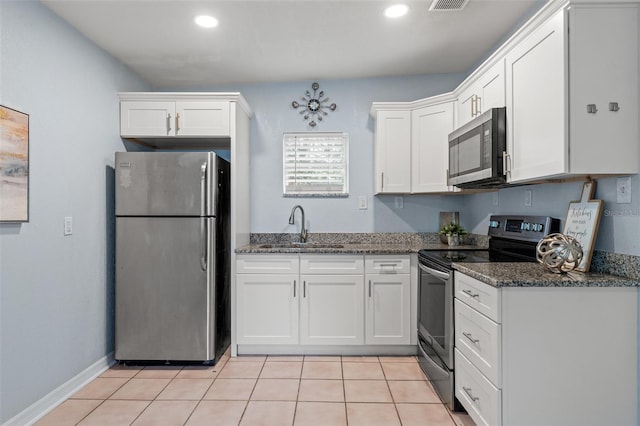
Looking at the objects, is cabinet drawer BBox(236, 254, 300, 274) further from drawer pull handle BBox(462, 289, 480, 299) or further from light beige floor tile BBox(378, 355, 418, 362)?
drawer pull handle BBox(462, 289, 480, 299)

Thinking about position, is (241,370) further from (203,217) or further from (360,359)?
(203,217)

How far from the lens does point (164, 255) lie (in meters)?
2.63

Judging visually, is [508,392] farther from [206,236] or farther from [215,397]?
[206,236]

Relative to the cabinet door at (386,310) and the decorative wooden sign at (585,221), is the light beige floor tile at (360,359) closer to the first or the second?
the cabinet door at (386,310)

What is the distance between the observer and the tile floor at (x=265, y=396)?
2002 millimetres

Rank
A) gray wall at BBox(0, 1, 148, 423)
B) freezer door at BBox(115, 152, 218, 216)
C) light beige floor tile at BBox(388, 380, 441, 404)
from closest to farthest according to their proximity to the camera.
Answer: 1. gray wall at BBox(0, 1, 148, 423)
2. light beige floor tile at BBox(388, 380, 441, 404)
3. freezer door at BBox(115, 152, 218, 216)

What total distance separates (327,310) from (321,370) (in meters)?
0.45

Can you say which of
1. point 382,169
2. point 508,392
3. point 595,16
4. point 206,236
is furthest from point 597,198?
point 206,236

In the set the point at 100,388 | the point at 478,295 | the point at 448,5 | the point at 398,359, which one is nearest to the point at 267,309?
the point at 398,359

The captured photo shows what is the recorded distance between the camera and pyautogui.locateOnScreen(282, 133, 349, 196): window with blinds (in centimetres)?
341

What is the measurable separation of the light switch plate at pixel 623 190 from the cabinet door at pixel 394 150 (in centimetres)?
154

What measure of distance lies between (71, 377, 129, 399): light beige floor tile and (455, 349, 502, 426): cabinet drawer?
2.16 meters

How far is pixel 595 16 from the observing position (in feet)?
5.09

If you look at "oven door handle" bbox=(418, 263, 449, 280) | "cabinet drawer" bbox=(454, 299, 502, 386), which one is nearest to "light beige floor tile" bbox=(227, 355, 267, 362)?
"oven door handle" bbox=(418, 263, 449, 280)
